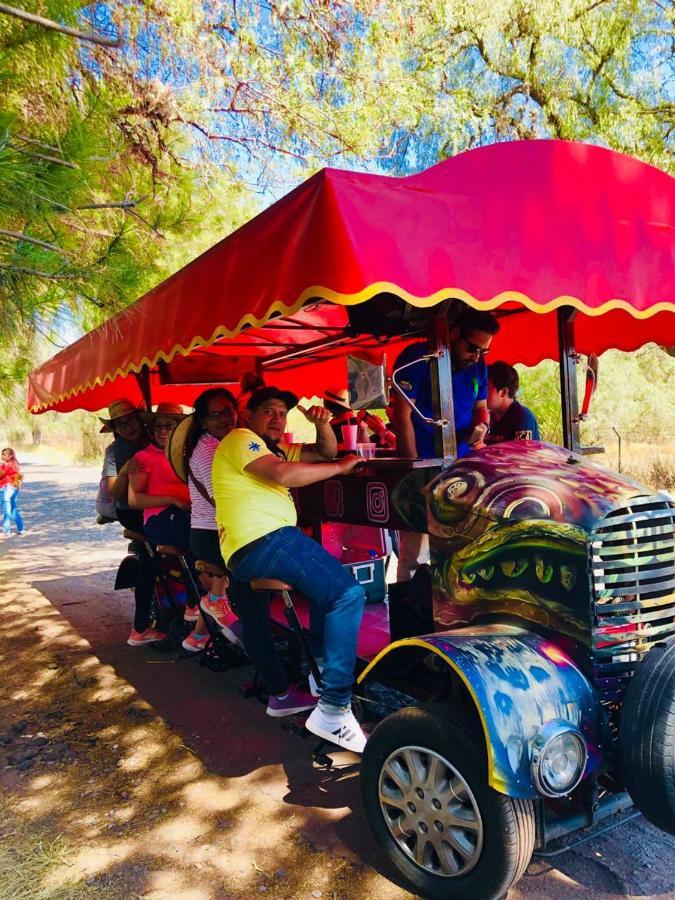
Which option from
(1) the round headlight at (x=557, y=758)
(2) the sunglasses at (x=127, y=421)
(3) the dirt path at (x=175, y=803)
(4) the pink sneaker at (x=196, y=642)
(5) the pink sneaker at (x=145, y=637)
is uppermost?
(2) the sunglasses at (x=127, y=421)

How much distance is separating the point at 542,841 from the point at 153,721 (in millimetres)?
2704

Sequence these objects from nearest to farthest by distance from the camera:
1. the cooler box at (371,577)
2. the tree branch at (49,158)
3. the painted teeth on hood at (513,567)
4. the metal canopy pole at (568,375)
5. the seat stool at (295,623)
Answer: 1. the painted teeth on hood at (513,567)
2. the tree branch at (49,158)
3. the seat stool at (295,623)
4. the metal canopy pole at (568,375)
5. the cooler box at (371,577)

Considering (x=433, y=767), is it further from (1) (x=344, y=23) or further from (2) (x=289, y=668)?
(1) (x=344, y=23)

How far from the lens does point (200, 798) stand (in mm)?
3461

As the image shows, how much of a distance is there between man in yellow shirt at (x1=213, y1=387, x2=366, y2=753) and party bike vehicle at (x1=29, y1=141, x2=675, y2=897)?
23cm

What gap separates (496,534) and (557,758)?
86 cm

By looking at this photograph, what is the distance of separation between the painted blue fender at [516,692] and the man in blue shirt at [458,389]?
46.4 inches

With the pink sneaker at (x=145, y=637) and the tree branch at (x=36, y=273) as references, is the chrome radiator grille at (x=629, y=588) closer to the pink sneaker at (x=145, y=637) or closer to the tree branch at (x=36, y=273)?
the tree branch at (x=36, y=273)

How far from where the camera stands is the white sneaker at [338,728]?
10.9ft

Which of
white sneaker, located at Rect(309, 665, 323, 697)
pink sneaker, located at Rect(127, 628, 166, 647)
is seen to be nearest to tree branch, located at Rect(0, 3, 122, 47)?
white sneaker, located at Rect(309, 665, 323, 697)

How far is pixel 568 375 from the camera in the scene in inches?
165

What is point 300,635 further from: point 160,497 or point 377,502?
point 160,497

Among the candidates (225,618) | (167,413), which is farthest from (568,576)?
(167,413)

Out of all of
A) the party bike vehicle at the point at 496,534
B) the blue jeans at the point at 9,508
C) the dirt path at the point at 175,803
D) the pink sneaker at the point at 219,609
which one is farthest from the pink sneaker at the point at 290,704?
the blue jeans at the point at 9,508
